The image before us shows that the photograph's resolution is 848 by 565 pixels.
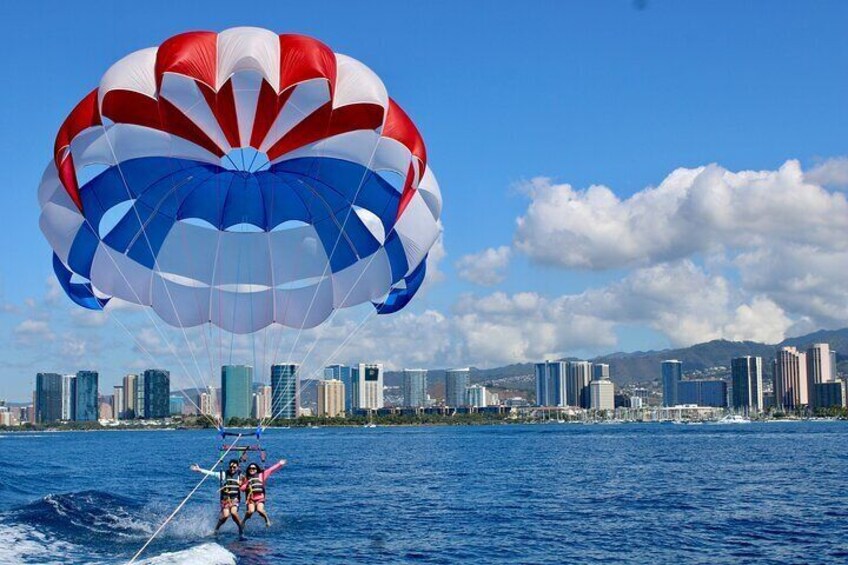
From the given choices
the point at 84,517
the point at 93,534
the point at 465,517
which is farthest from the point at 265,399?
the point at 93,534

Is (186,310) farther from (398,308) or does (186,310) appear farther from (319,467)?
(319,467)

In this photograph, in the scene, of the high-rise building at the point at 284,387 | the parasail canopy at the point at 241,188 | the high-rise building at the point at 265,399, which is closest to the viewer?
the parasail canopy at the point at 241,188

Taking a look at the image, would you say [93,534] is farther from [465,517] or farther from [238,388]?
[238,388]

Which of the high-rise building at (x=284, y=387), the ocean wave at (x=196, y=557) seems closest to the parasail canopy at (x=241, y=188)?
the high-rise building at (x=284, y=387)

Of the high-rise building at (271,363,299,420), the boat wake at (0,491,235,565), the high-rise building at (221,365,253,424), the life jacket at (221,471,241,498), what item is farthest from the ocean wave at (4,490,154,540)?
the high-rise building at (221,365,253,424)

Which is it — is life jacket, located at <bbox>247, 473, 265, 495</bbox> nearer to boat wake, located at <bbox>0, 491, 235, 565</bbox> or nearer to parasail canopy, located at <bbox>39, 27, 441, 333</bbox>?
boat wake, located at <bbox>0, 491, 235, 565</bbox>

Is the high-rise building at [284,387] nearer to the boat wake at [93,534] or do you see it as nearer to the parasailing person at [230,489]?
the parasailing person at [230,489]

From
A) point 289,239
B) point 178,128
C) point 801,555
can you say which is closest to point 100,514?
point 289,239
